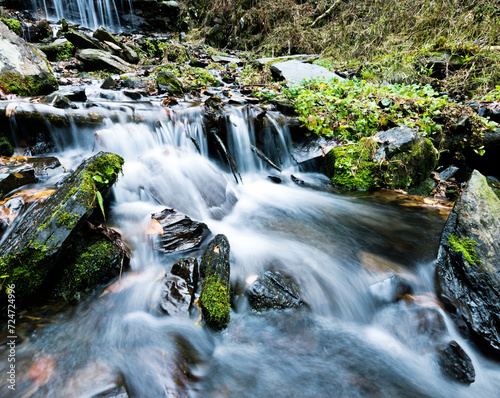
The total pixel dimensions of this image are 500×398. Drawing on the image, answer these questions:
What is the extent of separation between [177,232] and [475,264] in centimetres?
316

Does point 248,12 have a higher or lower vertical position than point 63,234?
higher

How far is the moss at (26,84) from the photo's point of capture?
5.14 m

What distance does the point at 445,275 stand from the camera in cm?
271

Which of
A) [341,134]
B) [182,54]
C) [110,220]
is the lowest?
[110,220]

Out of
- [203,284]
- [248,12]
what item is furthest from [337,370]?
[248,12]

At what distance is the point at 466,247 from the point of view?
2572 mm

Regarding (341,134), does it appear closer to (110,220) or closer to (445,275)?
(445,275)

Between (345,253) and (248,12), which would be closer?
(345,253)

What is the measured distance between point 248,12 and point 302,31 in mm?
3908

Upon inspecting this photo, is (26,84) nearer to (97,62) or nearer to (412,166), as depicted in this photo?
(97,62)

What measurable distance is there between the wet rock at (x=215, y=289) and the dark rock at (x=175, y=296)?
0.16 m

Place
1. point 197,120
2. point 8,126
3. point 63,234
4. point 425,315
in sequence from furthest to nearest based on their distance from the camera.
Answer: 1. point 197,120
2. point 8,126
3. point 425,315
4. point 63,234

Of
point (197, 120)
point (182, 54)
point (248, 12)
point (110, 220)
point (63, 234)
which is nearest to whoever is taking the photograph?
point (63, 234)

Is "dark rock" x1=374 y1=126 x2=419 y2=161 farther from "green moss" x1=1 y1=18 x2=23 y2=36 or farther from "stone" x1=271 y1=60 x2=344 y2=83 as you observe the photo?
"green moss" x1=1 y1=18 x2=23 y2=36
